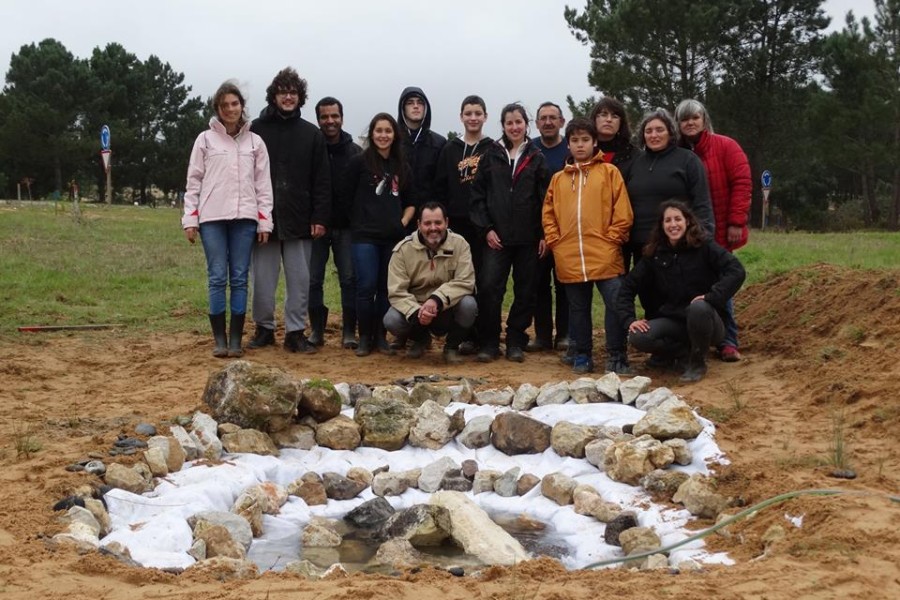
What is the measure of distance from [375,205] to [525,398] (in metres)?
2.13

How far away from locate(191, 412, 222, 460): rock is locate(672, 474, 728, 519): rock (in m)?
2.53

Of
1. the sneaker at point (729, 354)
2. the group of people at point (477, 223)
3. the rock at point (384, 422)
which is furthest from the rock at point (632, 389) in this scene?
the rock at point (384, 422)

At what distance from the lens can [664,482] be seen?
16.1 feet

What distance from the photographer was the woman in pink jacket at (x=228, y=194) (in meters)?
7.11

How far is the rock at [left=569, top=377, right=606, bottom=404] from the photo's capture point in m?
6.07

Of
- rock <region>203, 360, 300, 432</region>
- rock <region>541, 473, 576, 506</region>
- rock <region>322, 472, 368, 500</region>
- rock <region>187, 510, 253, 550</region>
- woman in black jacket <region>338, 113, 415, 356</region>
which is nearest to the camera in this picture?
rock <region>187, 510, 253, 550</region>

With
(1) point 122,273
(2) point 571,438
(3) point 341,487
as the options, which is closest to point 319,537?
(3) point 341,487

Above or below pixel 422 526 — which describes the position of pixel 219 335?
above

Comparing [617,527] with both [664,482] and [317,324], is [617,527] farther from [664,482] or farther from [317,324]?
[317,324]

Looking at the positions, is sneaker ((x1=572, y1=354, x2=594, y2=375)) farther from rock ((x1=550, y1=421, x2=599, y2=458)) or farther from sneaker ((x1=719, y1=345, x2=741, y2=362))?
rock ((x1=550, y1=421, x2=599, y2=458))

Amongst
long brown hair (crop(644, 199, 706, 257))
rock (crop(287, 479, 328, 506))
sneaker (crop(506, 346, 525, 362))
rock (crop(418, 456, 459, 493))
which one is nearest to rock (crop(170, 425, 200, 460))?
rock (crop(287, 479, 328, 506))

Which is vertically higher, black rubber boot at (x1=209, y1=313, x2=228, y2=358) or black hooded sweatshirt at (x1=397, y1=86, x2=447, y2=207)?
black hooded sweatshirt at (x1=397, y1=86, x2=447, y2=207)

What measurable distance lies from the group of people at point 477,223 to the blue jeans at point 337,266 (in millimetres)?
17

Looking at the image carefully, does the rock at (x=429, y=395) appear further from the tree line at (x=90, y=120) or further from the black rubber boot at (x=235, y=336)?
the tree line at (x=90, y=120)
